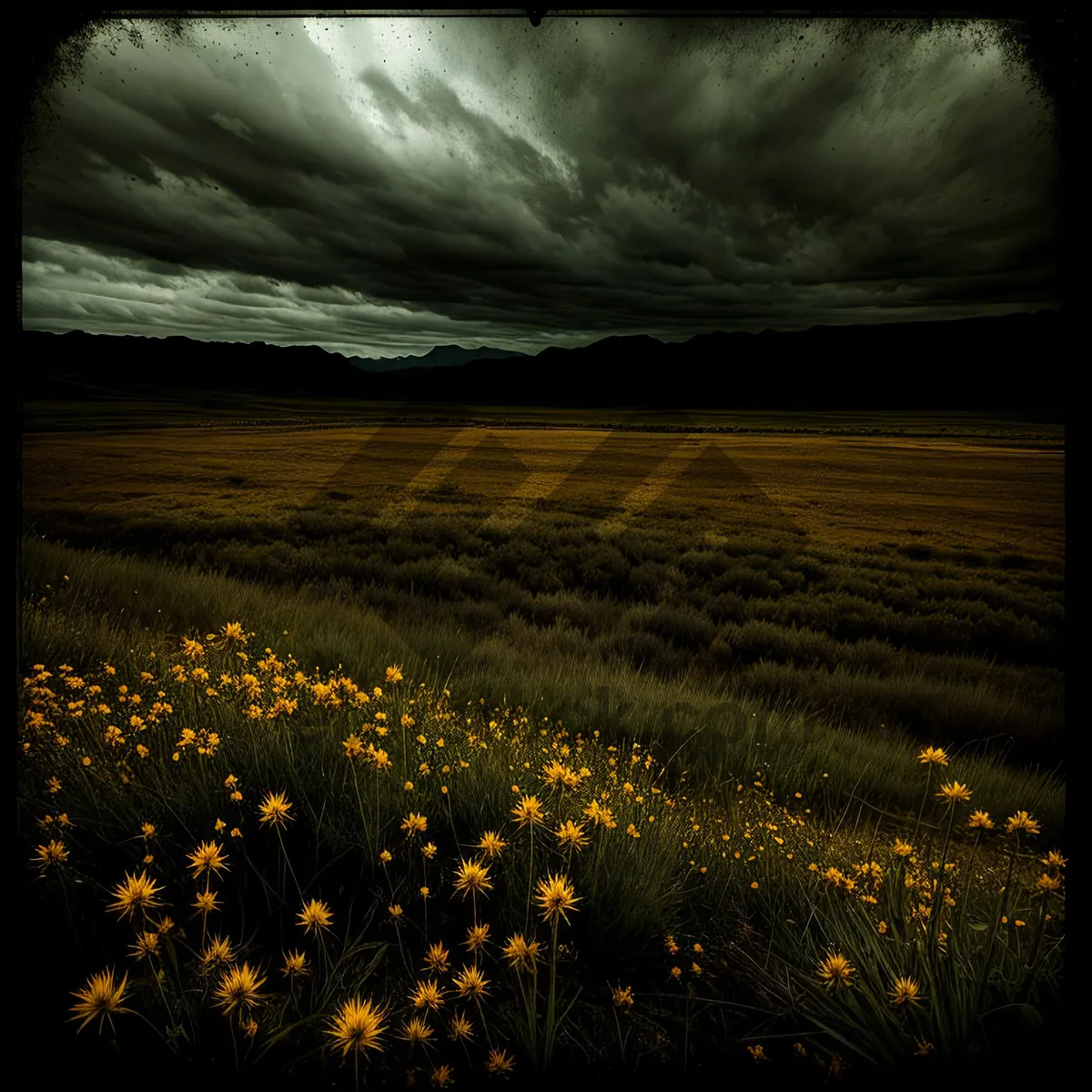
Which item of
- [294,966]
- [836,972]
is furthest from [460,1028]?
[836,972]

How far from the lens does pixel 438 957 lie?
141 centimetres

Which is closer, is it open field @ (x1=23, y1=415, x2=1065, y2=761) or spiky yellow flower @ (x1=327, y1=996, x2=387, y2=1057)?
spiky yellow flower @ (x1=327, y1=996, x2=387, y2=1057)

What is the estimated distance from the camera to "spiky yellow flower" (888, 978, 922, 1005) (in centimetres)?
143

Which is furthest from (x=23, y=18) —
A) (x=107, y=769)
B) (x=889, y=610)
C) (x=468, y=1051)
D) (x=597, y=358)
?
(x=597, y=358)

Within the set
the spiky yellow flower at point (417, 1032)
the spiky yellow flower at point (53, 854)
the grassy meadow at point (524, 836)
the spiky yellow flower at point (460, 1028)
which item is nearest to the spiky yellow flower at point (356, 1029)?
the grassy meadow at point (524, 836)

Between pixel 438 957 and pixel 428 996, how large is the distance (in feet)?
0.29

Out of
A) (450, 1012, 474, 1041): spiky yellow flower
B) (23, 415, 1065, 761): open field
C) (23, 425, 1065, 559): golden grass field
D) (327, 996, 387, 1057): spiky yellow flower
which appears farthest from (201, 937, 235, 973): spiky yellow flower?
(23, 425, 1065, 559): golden grass field

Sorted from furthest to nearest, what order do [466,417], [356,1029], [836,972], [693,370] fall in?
[466,417] → [693,370] → [836,972] → [356,1029]

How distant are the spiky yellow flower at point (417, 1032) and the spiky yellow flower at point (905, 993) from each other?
1241mm

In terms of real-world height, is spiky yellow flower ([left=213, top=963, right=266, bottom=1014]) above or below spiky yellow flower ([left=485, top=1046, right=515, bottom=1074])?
above

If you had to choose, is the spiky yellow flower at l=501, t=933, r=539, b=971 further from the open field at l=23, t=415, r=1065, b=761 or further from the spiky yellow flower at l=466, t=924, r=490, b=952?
the open field at l=23, t=415, r=1065, b=761

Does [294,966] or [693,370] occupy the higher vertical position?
[693,370]

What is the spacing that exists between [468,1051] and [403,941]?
345mm

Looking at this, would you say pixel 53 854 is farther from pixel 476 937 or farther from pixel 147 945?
pixel 476 937
